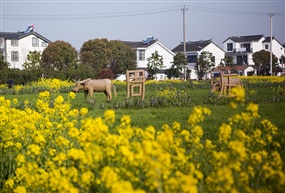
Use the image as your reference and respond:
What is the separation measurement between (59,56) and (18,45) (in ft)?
39.5

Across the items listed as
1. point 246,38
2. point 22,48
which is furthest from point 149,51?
point 246,38

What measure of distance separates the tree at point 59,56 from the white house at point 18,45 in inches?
217

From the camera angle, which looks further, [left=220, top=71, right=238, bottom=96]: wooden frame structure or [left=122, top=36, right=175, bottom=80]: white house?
[left=122, top=36, right=175, bottom=80]: white house

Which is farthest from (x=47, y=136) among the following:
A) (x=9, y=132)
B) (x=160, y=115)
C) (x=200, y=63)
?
(x=200, y=63)

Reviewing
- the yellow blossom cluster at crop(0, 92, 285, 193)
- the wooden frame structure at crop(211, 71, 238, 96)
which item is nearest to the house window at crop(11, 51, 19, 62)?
the wooden frame structure at crop(211, 71, 238, 96)

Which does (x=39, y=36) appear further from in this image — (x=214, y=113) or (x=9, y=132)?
(x=9, y=132)

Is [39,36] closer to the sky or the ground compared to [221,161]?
closer to the sky

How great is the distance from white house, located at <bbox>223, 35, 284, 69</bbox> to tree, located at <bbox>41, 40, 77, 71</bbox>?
2789 centimetres

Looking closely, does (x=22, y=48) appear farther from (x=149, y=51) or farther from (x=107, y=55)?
(x=149, y=51)

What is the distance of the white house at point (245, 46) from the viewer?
233ft

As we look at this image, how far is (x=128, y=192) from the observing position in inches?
100

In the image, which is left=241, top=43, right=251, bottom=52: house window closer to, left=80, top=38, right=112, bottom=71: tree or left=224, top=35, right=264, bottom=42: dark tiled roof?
left=224, top=35, right=264, bottom=42: dark tiled roof

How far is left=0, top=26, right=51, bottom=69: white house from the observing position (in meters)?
58.9

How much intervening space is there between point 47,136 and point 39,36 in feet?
186
